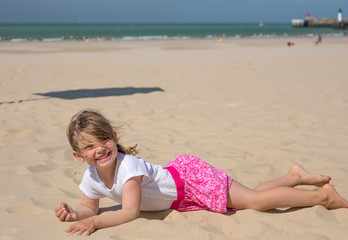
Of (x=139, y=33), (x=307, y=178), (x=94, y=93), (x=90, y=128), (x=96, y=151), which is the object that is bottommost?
(x=94, y=93)

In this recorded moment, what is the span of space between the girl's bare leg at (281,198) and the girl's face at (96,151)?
836 mm

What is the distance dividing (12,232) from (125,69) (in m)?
10.6

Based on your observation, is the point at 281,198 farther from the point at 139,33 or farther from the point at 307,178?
the point at 139,33

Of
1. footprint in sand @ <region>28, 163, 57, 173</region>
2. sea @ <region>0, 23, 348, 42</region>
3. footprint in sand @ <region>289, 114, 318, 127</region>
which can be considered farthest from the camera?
sea @ <region>0, 23, 348, 42</region>

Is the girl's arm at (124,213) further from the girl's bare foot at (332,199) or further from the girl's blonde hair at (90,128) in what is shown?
the girl's bare foot at (332,199)

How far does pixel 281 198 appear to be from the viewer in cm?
266

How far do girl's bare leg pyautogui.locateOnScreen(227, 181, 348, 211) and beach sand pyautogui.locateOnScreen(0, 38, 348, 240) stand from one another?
6cm

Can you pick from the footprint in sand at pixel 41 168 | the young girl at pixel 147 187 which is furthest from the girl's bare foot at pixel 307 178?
the footprint in sand at pixel 41 168

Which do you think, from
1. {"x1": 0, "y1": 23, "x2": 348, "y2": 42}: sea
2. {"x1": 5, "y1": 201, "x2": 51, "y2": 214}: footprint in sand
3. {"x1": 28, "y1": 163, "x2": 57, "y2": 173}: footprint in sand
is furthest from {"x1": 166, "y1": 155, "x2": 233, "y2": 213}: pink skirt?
{"x1": 0, "y1": 23, "x2": 348, "y2": 42}: sea

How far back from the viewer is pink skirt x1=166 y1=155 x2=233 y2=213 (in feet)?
8.78

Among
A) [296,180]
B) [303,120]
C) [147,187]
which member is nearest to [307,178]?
[296,180]

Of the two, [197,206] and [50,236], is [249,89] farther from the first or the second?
[50,236]

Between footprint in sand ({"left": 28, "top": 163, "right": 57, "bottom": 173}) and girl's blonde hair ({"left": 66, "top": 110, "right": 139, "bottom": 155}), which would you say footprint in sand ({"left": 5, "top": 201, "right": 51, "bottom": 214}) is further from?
footprint in sand ({"left": 28, "top": 163, "right": 57, "bottom": 173})

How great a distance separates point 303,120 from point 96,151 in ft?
12.4
